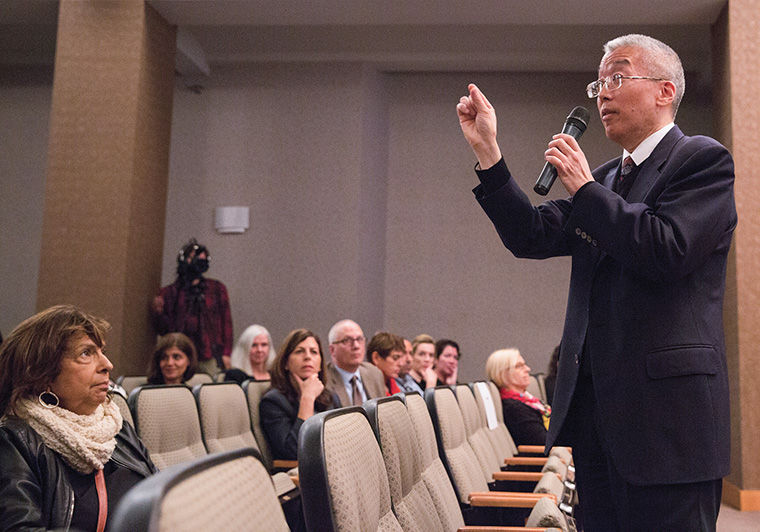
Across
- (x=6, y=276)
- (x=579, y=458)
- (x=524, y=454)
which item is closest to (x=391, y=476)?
→ (x=579, y=458)

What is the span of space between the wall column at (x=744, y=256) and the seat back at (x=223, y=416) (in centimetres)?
332

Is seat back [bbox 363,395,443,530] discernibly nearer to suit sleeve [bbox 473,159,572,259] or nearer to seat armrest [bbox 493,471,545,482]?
suit sleeve [bbox 473,159,572,259]

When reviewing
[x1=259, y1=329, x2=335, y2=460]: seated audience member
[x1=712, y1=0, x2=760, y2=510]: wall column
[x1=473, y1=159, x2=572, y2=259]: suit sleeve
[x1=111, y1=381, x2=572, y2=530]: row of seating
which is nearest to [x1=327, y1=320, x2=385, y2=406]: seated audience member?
[x1=259, y1=329, x2=335, y2=460]: seated audience member

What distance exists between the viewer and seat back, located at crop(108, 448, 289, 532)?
0.63 meters

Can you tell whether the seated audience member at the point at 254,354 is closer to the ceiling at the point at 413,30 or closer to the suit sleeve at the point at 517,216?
the ceiling at the point at 413,30

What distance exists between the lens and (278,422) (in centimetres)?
365

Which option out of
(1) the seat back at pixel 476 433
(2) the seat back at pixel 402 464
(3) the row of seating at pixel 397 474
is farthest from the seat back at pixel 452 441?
(2) the seat back at pixel 402 464

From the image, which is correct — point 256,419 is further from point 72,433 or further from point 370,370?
point 72,433

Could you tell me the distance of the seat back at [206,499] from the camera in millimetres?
633

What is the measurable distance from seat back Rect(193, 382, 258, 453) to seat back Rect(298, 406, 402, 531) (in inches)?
77.1

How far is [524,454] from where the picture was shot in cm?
446

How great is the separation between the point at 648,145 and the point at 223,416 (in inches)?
95.0

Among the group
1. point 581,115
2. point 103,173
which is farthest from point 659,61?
point 103,173

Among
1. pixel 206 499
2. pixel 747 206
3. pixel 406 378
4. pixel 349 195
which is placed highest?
pixel 349 195
